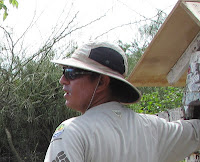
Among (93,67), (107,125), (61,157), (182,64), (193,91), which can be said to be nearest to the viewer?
(61,157)

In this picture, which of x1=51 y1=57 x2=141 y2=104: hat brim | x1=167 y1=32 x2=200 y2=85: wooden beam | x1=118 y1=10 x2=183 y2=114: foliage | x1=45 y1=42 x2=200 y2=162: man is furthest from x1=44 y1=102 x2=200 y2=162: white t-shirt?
x1=118 y1=10 x2=183 y2=114: foliage

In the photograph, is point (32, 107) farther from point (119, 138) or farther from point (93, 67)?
point (119, 138)

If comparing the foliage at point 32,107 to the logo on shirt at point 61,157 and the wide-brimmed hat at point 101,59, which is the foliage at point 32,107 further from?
the logo on shirt at point 61,157

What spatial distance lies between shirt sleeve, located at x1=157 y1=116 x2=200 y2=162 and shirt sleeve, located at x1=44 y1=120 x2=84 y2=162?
0.54 m

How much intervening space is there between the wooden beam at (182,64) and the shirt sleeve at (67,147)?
101 cm

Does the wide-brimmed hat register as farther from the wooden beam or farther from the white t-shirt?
the wooden beam

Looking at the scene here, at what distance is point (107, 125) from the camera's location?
5.11ft

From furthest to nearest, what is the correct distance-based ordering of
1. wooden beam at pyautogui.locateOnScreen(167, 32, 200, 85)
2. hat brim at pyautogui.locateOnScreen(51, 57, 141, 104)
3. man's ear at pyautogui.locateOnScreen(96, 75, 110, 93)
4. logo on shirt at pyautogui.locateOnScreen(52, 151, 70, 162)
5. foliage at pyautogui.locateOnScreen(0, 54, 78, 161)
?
foliage at pyautogui.locateOnScreen(0, 54, 78, 161), wooden beam at pyautogui.locateOnScreen(167, 32, 200, 85), man's ear at pyautogui.locateOnScreen(96, 75, 110, 93), hat brim at pyautogui.locateOnScreen(51, 57, 141, 104), logo on shirt at pyautogui.locateOnScreen(52, 151, 70, 162)

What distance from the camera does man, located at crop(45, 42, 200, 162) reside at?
145 cm

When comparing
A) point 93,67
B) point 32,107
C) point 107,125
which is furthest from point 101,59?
point 32,107

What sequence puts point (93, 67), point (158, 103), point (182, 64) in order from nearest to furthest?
point (93, 67) < point (182, 64) < point (158, 103)

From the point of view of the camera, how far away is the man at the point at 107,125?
1454mm

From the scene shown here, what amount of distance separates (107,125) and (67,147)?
0.82 feet

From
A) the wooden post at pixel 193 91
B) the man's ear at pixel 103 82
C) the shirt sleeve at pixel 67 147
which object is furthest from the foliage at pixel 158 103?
the shirt sleeve at pixel 67 147
